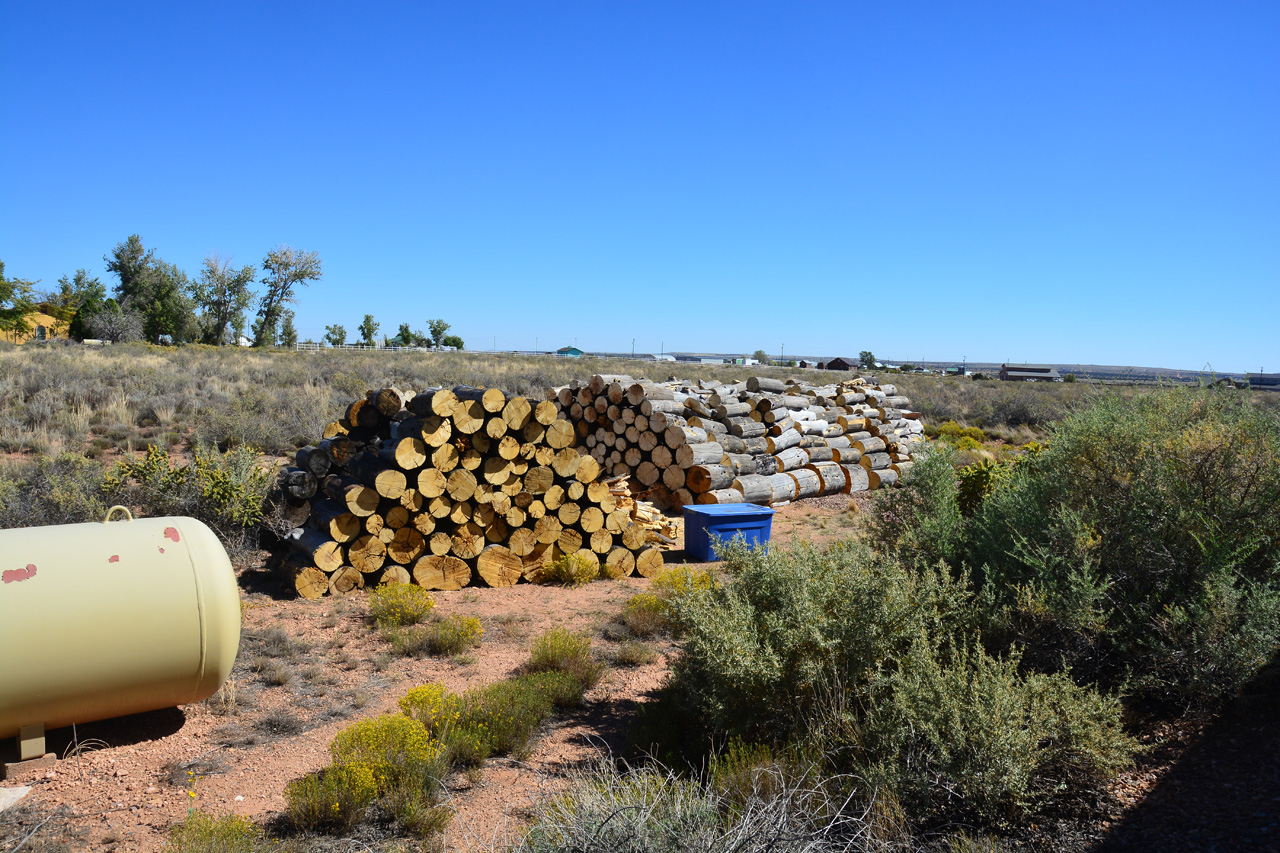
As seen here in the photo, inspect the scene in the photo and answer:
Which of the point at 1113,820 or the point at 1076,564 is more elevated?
the point at 1076,564

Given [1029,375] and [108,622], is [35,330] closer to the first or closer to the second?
[108,622]

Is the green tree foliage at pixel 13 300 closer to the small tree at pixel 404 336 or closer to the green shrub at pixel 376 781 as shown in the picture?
the green shrub at pixel 376 781

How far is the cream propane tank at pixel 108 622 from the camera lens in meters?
4.14

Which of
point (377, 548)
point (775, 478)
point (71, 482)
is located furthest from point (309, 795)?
point (775, 478)

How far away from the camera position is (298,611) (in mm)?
7262

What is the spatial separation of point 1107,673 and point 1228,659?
30.4 inches

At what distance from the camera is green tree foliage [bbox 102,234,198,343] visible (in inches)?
1843

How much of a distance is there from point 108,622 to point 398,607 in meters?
2.93

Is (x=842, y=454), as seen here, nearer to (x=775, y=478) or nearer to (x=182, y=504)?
(x=775, y=478)

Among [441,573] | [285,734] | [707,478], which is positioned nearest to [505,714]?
[285,734]

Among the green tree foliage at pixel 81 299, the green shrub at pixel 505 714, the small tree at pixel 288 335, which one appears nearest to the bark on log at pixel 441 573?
the green shrub at pixel 505 714

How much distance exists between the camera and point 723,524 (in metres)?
9.29

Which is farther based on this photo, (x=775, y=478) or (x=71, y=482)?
(x=775, y=478)

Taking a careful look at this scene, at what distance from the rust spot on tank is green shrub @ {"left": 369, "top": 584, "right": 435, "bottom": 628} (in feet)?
9.91
